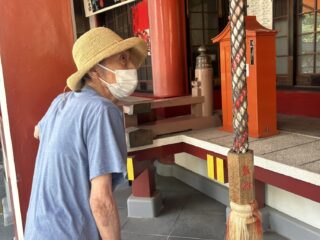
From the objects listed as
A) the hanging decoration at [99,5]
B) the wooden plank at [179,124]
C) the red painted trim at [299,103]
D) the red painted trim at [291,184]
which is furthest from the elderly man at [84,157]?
the hanging decoration at [99,5]

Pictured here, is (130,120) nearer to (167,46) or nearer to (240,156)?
(167,46)

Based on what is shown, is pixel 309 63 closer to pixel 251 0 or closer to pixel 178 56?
pixel 251 0

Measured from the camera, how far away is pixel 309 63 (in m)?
3.03

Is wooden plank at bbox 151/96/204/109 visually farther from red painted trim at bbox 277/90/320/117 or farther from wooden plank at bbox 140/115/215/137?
red painted trim at bbox 277/90/320/117

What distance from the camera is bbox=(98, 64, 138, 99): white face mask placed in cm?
135

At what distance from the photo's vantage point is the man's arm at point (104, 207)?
1180 mm

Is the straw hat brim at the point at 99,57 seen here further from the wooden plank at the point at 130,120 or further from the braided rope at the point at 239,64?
the wooden plank at the point at 130,120

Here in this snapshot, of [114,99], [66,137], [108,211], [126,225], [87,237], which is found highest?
[114,99]

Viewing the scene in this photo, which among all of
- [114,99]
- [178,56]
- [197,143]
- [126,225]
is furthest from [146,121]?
[114,99]

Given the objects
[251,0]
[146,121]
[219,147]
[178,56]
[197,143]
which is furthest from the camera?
[251,0]

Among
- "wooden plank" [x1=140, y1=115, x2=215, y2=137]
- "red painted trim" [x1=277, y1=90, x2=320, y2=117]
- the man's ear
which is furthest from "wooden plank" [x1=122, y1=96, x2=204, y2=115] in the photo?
the man's ear

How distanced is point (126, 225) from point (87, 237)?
6.89ft

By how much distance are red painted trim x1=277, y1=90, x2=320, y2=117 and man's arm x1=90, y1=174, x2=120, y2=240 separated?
7.56ft

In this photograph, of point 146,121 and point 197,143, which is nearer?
point 197,143
